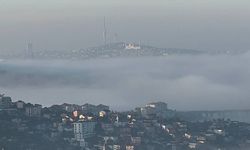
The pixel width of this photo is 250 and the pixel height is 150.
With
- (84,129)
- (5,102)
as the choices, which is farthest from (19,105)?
(84,129)

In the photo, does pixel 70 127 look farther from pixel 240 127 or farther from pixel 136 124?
pixel 240 127

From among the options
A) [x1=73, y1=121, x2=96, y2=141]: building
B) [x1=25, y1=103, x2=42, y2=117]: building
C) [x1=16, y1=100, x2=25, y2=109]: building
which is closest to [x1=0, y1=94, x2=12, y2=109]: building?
[x1=16, y1=100, x2=25, y2=109]: building

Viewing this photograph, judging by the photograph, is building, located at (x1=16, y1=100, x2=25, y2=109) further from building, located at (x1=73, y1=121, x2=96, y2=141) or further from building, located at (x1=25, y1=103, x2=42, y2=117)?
building, located at (x1=73, y1=121, x2=96, y2=141)

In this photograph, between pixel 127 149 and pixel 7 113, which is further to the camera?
pixel 7 113

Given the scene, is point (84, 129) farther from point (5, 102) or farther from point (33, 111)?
point (5, 102)

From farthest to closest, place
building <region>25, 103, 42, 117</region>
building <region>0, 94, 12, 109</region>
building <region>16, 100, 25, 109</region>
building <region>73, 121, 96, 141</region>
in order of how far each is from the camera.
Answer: building <region>16, 100, 25, 109</region>
building <region>0, 94, 12, 109</region>
building <region>25, 103, 42, 117</region>
building <region>73, 121, 96, 141</region>

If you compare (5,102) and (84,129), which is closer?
(84,129)

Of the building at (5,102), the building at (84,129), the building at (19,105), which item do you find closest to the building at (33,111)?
the building at (19,105)

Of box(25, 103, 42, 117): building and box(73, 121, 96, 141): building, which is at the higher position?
box(25, 103, 42, 117): building

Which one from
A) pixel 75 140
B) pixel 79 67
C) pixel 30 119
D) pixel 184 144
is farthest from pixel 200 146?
pixel 79 67
